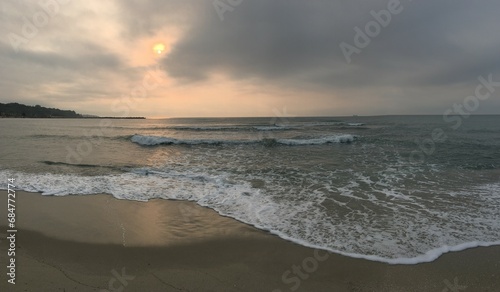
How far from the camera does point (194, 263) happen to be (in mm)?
4594

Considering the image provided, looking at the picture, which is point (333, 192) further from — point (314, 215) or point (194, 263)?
point (194, 263)

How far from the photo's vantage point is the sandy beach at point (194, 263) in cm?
399

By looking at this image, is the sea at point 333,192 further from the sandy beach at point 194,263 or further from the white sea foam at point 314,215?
the sandy beach at point 194,263

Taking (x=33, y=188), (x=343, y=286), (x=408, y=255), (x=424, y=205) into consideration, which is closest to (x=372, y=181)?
(x=424, y=205)

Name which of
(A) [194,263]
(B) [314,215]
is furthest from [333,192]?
(A) [194,263]

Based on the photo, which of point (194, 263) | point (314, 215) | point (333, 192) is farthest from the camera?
point (333, 192)

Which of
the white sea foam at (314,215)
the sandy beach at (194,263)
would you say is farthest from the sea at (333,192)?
the sandy beach at (194,263)

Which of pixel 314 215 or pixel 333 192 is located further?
pixel 333 192

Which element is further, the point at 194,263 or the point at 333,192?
the point at 333,192

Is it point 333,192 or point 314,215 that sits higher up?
point 333,192

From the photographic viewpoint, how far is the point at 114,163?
1441 cm

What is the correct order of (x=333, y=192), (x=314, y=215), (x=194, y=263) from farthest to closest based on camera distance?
1. (x=333, y=192)
2. (x=314, y=215)
3. (x=194, y=263)

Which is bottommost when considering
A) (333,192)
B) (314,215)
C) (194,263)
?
(194,263)

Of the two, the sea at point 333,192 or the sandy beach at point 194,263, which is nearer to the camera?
the sandy beach at point 194,263
